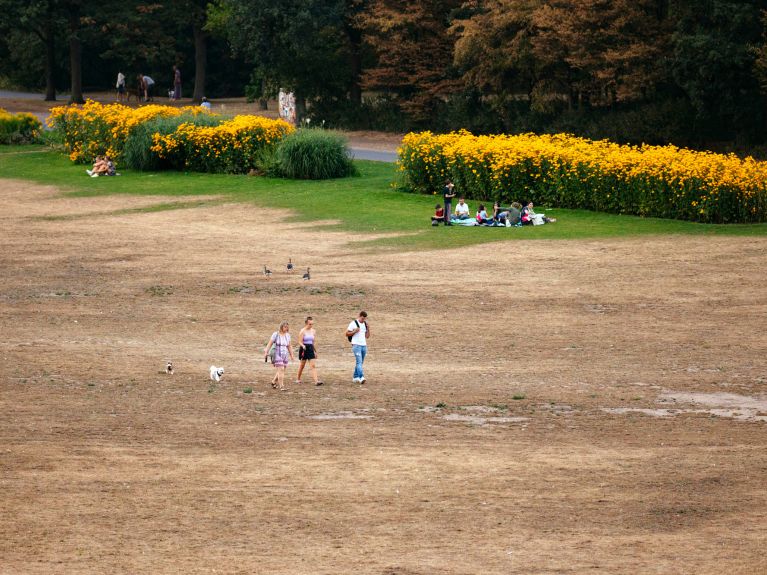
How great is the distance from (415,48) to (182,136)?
13.3m

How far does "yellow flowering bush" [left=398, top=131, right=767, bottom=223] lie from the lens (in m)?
36.2

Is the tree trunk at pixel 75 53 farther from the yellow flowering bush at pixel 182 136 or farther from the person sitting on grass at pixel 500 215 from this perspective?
the person sitting on grass at pixel 500 215

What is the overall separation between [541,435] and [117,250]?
727 inches

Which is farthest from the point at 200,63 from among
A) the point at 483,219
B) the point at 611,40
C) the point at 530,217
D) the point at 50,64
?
the point at 530,217

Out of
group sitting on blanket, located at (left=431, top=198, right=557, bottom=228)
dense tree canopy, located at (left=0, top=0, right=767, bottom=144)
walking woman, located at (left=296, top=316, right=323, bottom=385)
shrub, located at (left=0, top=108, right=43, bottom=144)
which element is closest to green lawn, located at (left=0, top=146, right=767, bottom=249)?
group sitting on blanket, located at (left=431, top=198, right=557, bottom=228)

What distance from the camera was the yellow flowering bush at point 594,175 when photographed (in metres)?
36.2

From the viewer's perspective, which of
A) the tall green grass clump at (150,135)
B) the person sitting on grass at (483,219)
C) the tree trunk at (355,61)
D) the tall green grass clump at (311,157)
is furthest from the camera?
the tree trunk at (355,61)

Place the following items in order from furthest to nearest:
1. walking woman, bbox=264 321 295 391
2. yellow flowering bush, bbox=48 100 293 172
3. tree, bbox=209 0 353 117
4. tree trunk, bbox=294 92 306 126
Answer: tree trunk, bbox=294 92 306 126
tree, bbox=209 0 353 117
yellow flowering bush, bbox=48 100 293 172
walking woman, bbox=264 321 295 391

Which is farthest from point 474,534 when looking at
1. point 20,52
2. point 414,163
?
point 20,52

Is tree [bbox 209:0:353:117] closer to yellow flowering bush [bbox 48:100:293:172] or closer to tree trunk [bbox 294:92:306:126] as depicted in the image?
tree trunk [bbox 294:92:306:126]

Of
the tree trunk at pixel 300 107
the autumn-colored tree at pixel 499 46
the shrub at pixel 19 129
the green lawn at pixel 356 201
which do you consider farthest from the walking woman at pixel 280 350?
the tree trunk at pixel 300 107

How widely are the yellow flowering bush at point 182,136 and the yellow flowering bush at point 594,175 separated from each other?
7.18 m

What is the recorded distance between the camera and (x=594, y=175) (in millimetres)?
38406

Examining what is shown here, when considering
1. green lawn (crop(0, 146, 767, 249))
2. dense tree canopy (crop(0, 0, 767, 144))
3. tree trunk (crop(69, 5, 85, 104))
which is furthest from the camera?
tree trunk (crop(69, 5, 85, 104))
